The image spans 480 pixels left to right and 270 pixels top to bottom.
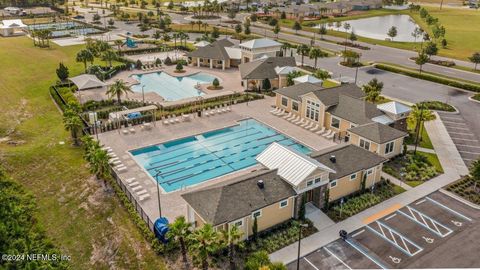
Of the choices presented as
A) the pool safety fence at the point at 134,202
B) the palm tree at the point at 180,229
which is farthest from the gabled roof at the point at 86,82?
the palm tree at the point at 180,229

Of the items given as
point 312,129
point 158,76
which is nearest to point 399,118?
point 312,129

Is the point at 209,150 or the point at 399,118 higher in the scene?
the point at 399,118

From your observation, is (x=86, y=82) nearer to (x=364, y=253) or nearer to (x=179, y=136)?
(x=179, y=136)

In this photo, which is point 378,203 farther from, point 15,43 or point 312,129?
point 15,43

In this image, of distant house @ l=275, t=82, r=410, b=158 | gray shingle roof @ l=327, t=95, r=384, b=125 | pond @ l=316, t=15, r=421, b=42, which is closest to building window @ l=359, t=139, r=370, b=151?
distant house @ l=275, t=82, r=410, b=158

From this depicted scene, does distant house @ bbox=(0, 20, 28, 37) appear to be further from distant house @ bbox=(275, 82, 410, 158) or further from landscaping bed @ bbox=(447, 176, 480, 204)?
landscaping bed @ bbox=(447, 176, 480, 204)

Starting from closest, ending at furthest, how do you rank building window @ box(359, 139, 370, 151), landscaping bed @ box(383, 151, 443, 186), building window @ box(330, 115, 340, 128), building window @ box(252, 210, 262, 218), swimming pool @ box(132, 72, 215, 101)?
building window @ box(252, 210, 262, 218) → landscaping bed @ box(383, 151, 443, 186) → building window @ box(359, 139, 370, 151) → building window @ box(330, 115, 340, 128) → swimming pool @ box(132, 72, 215, 101)
